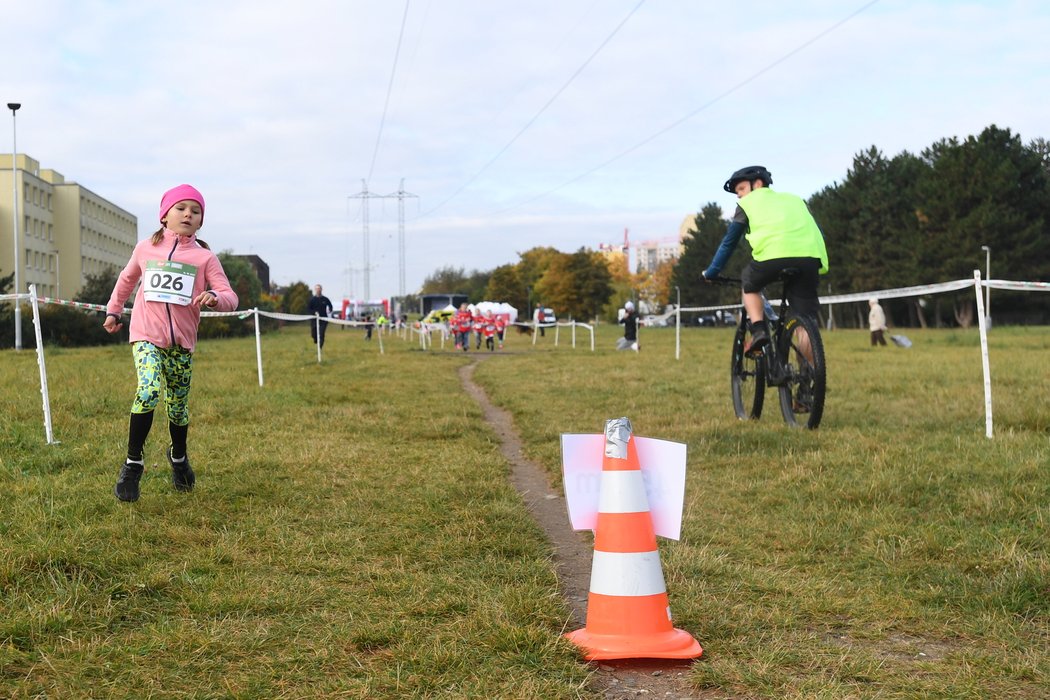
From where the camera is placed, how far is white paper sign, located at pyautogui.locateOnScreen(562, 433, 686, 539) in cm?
364

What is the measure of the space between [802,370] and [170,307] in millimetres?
4805

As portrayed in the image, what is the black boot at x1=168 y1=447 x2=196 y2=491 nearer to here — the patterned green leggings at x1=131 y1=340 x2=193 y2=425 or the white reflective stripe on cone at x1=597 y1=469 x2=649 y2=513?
the patterned green leggings at x1=131 y1=340 x2=193 y2=425

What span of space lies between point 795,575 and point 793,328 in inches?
158

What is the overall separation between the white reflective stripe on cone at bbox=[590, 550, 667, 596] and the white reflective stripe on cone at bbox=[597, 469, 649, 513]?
6.6 inches

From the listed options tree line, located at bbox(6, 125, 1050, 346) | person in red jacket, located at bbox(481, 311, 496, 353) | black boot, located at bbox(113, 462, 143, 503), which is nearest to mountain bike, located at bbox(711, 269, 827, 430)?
black boot, located at bbox(113, 462, 143, 503)

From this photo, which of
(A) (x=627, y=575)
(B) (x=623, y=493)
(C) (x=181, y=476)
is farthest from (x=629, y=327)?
(A) (x=627, y=575)

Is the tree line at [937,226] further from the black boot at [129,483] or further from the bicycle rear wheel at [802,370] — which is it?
the black boot at [129,483]

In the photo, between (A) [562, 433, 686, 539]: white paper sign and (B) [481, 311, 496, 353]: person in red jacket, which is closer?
(A) [562, 433, 686, 539]: white paper sign

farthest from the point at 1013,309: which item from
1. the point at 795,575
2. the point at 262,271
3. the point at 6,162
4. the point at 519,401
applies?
the point at 262,271

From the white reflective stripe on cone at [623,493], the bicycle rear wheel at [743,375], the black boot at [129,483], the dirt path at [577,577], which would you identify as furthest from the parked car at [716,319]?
the white reflective stripe on cone at [623,493]

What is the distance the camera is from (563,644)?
328 centimetres

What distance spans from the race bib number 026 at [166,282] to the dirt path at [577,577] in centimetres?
230

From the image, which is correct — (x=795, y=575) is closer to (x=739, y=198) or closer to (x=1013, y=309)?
(x=739, y=198)

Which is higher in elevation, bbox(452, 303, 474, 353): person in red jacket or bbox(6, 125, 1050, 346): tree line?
bbox(6, 125, 1050, 346): tree line
